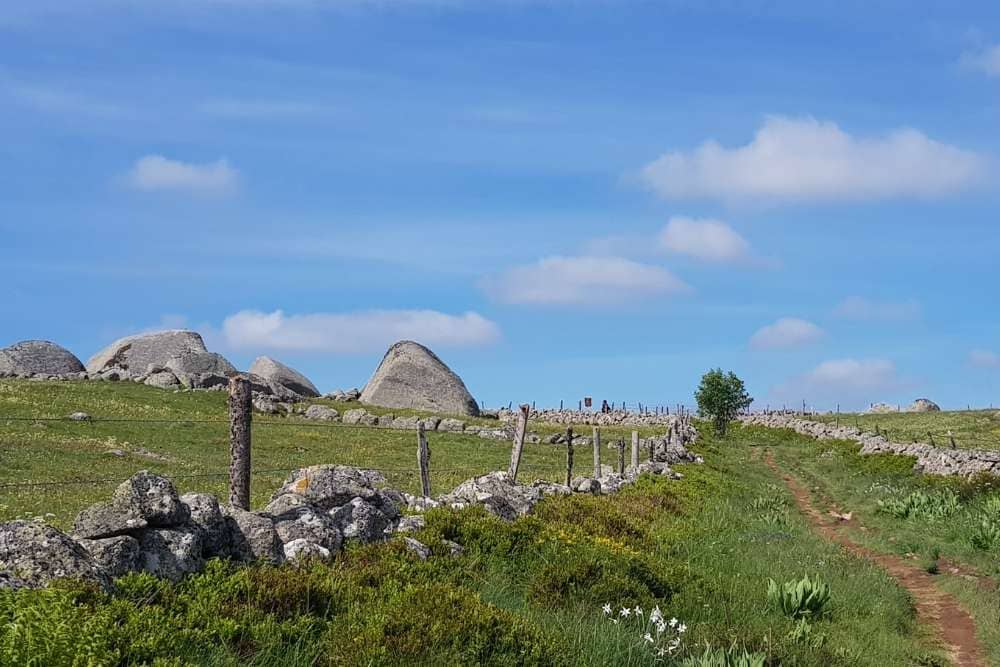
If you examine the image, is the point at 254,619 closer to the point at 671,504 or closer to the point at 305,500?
the point at 305,500

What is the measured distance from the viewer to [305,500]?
1223cm

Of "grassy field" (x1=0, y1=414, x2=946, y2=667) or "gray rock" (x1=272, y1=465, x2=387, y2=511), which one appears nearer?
"grassy field" (x1=0, y1=414, x2=946, y2=667)

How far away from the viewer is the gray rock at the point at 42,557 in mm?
7801

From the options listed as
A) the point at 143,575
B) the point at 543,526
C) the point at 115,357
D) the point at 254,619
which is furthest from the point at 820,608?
the point at 115,357

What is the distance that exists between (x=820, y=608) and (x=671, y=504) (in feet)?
31.7

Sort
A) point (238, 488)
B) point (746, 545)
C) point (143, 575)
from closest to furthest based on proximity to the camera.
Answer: point (143, 575) < point (238, 488) < point (746, 545)

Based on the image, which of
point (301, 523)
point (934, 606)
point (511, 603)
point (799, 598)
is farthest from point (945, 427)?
point (301, 523)

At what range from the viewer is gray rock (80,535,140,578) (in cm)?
862

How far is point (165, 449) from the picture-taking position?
114 ft

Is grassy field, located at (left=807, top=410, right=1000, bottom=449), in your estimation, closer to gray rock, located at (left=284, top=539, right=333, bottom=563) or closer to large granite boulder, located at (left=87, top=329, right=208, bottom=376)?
large granite boulder, located at (left=87, top=329, right=208, bottom=376)

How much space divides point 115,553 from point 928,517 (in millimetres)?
22044

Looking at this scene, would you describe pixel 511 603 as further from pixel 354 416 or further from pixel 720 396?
pixel 720 396

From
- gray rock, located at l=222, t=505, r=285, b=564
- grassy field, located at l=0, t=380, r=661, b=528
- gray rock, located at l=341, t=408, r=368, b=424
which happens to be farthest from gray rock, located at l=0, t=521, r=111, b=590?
gray rock, located at l=341, t=408, r=368, b=424

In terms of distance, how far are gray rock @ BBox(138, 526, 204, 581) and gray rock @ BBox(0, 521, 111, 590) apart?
2.59ft
